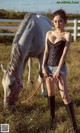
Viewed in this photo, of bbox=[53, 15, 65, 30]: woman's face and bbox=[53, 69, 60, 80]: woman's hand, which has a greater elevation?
bbox=[53, 15, 65, 30]: woman's face

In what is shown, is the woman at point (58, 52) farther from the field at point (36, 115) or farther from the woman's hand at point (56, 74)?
the field at point (36, 115)

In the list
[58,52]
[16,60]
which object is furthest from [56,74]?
[16,60]

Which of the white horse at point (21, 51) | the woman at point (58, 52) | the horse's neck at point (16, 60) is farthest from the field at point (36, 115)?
the horse's neck at point (16, 60)

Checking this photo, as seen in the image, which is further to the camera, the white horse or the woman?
the white horse

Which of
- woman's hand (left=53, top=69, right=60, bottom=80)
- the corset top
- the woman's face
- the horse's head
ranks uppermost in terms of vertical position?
the woman's face

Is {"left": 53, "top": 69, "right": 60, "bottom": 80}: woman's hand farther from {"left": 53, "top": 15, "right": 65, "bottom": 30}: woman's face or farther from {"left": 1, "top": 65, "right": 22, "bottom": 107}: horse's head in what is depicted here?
{"left": 1, "top": 65, "right": 22, "bottom": 107}: horse's head

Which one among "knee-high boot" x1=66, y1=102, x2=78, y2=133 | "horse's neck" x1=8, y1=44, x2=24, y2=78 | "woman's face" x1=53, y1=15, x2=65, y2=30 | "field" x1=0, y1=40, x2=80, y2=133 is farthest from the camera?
"horse's neck" x1=8, y1=44, x2=24, y2=78

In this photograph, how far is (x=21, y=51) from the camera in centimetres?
498

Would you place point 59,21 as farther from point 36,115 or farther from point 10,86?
point 36,115

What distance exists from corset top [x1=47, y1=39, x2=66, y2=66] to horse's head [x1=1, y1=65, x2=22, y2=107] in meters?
0.68

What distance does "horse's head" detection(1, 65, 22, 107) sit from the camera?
4867 millimetres

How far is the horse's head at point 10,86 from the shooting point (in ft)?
16.0

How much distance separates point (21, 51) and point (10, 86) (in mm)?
518

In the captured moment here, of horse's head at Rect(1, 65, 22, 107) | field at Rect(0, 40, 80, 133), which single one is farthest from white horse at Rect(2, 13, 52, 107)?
field at Rect(0, 40, 80, 133)
